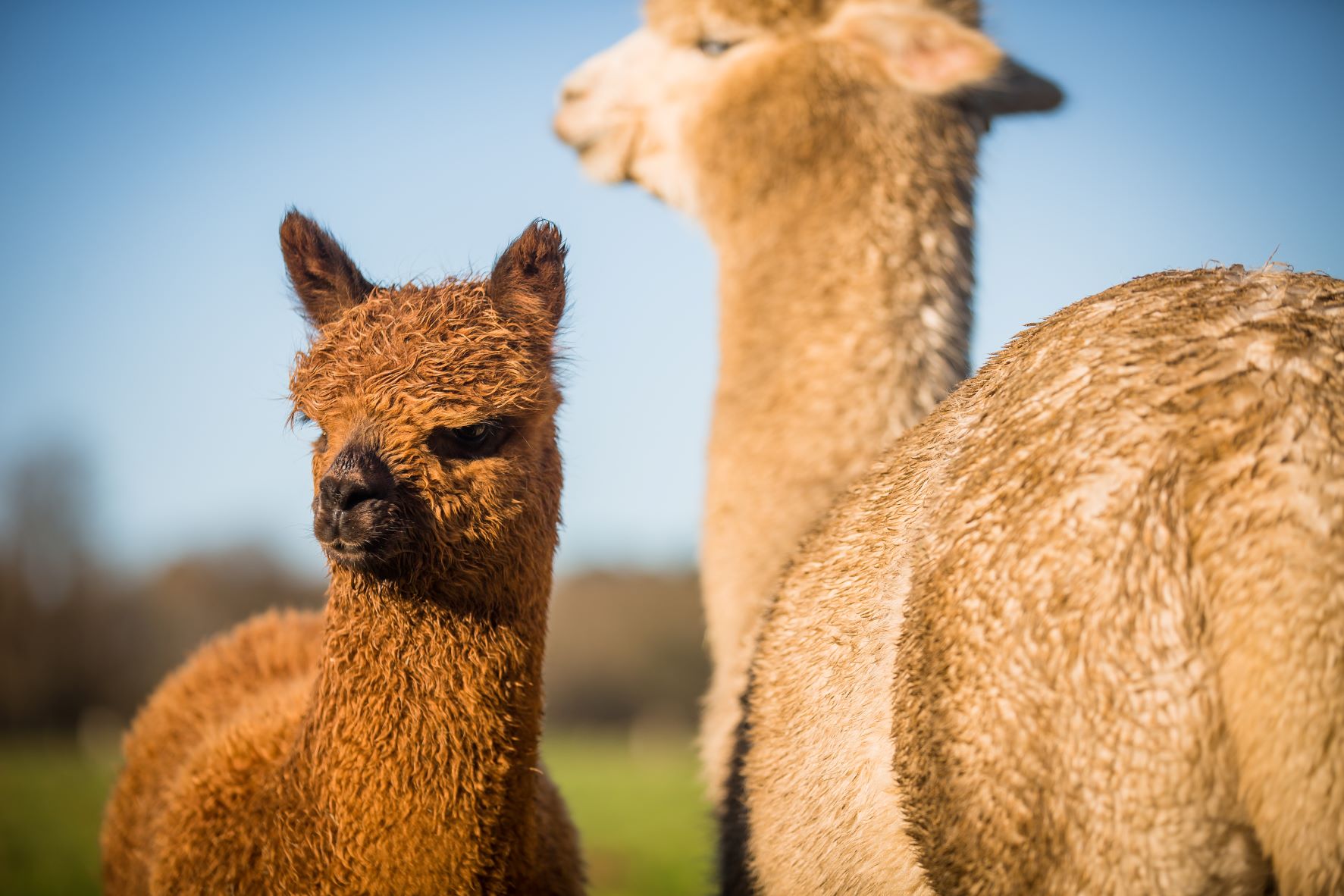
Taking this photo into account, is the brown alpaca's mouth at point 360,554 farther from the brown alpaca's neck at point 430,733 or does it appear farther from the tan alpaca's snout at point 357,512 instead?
the brown alpaca's neck at point 430,733

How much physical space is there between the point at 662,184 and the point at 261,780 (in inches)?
125

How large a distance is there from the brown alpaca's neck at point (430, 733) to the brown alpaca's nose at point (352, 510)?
→ 276 mm

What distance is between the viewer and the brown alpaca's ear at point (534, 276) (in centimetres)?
320

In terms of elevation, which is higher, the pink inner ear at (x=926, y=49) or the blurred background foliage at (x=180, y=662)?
the pink inner ear at (x=926, y=49)

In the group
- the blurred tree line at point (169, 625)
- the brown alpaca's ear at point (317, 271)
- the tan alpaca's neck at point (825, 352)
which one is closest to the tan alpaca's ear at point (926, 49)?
the tan alpaca's neck at point (825, 352)

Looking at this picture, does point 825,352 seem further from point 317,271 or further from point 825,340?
point 317,271

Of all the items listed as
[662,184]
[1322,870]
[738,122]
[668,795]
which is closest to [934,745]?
[1322,870]

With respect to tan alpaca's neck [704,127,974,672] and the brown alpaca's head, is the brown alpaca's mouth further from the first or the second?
tan alpaca's neck [704,127,974,672]

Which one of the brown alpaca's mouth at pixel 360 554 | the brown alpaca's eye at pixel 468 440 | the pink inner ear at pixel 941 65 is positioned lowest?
the brown alpaca's mouth at pixel 360 554

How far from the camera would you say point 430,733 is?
9.25 feet

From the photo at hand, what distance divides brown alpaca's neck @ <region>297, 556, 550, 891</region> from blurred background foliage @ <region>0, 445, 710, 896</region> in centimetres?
117

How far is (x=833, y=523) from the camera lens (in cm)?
309

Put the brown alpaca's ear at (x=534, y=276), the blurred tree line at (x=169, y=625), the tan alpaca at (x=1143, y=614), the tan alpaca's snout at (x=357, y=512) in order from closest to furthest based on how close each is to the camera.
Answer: the tan alpaca at (x=1143, y=614)
the tan alpaca's snout at (x=357, y=512)
the brown alpaca's ear at (x=534, y=276)
the blurred tree line at (x=169, y=625)

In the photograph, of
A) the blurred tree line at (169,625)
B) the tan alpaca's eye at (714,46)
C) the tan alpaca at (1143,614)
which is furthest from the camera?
the blurred tree line at (169,625)
